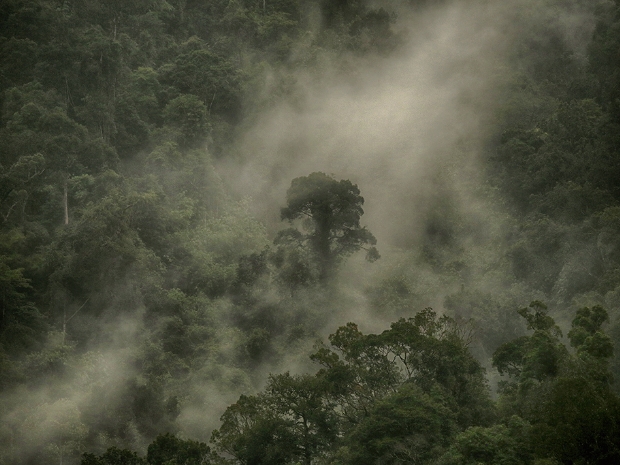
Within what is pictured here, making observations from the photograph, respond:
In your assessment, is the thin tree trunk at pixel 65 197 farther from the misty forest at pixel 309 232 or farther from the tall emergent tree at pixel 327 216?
the tall emergent tree at pixel 327 216

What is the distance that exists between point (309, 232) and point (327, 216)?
2.09 m

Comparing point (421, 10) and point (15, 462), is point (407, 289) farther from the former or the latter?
point (421, 10)

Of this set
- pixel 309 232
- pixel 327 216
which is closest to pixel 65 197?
pixel 309 232

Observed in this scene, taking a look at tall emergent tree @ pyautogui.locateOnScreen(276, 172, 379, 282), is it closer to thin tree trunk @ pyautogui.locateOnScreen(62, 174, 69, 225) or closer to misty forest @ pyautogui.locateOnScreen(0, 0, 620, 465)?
misty forest @ pyautogui.locateOnScreen(0, 0, 620, 465)

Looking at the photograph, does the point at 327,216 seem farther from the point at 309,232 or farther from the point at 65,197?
the point at 65,197

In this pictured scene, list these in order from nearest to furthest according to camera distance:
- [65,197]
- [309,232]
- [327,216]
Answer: [327,216] < [309,232] < [65,197]

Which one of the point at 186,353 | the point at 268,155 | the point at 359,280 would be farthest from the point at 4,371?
the point at 268,155

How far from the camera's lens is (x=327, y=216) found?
43.4 metres

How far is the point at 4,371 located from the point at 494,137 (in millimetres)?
33350

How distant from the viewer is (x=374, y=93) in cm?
5828

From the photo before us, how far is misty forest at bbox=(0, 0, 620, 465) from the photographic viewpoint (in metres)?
26.8

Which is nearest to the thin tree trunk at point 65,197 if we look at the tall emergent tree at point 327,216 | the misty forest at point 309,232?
the misty forest at point 309,232

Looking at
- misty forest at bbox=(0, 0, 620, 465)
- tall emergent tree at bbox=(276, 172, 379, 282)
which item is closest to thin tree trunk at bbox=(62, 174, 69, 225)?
misty forest at bbox=(0, 0, 620, 465)

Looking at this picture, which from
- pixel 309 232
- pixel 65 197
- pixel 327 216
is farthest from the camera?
pixel 65 197
